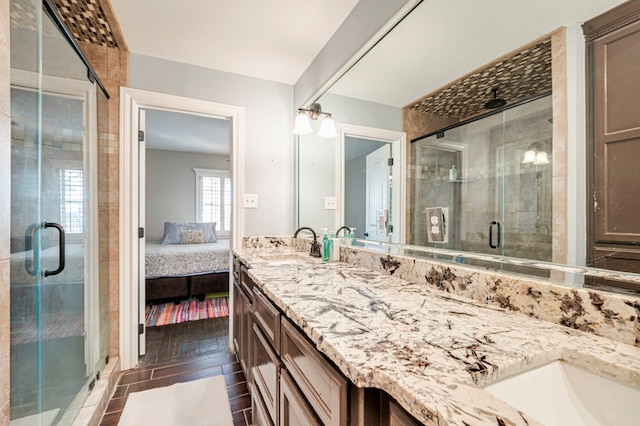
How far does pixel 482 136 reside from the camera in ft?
3.57

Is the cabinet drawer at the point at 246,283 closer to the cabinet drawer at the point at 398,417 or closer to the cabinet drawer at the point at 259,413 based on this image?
the cabinet drawer at the point at 259,413

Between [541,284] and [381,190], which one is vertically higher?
[381,190]

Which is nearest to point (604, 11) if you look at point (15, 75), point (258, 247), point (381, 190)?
point (381, 190)

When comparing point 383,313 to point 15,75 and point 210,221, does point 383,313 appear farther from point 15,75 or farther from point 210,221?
point 210,221

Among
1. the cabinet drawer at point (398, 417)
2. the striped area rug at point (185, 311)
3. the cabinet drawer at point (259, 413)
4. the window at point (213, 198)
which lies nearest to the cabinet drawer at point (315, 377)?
the cabinet drawer at point (398, 417)

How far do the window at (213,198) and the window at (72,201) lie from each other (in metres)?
4.22

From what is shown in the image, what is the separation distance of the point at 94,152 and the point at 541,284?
2481 mm

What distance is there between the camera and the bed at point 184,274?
11.2ft

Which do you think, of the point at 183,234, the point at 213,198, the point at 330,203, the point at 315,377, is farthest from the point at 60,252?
the point at 213,198

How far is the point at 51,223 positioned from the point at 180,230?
399cm

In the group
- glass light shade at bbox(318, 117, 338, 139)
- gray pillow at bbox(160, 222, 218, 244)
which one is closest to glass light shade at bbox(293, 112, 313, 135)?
glass light shade at bbox(318, 117, 338, 139)

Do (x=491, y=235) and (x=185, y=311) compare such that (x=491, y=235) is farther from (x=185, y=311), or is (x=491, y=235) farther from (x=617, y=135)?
(x=185, y=311)

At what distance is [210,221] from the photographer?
5.91 m

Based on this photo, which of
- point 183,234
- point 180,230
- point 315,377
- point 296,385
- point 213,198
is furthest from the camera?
point 213,198
